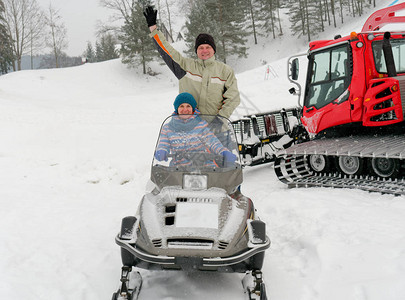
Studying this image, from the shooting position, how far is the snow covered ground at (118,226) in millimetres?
3107

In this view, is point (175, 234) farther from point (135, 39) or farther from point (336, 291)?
point (135, 39)

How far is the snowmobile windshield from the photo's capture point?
3389 millimetres

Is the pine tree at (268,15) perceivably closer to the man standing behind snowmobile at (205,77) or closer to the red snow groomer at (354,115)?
the red snow groomer at (354,115)

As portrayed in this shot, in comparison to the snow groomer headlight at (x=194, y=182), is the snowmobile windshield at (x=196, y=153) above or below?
above

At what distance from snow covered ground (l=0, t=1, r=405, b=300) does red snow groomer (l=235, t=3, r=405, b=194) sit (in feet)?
1.83

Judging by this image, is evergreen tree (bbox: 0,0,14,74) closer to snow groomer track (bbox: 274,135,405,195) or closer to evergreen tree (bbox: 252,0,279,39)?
evergreen tree (bbox: 252,0,279,39)

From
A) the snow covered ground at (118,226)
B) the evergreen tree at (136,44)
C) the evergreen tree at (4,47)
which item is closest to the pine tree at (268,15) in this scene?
the evergreen tree at (136,44)

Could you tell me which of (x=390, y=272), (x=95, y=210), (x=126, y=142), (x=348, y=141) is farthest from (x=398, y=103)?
(x=126, y=142)

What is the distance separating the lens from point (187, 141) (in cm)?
366

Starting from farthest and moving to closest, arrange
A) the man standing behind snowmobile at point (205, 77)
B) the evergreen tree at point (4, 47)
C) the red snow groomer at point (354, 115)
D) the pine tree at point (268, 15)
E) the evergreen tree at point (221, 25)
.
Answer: the pine tree at point (268, 15), the evergreen tree at point (221, 25), the evergreen tree at point (4, 47), the red snow groomer at point (354, 115), the man standing behind snowmobile at point (205, 77)

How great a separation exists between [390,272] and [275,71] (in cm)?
2335

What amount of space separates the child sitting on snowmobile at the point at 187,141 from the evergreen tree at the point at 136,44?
2998 cm

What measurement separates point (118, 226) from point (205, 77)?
8.15 ft

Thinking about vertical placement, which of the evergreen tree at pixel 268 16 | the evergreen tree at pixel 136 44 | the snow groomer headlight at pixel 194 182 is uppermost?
the evergreen tree at pixel 268 16
